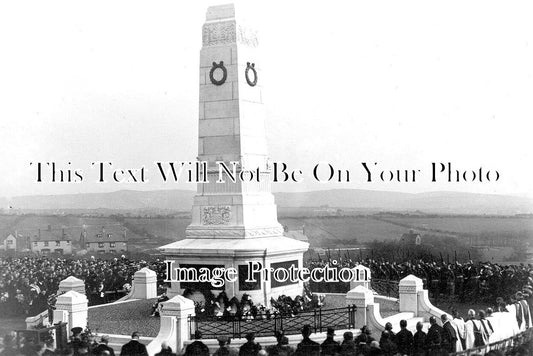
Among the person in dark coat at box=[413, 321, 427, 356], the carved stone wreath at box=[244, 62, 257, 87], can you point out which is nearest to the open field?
the carved stone wreath at box=[244, 62, 257, 87]

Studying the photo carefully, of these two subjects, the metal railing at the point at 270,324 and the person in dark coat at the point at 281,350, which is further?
the metal railing at the point at 270,324

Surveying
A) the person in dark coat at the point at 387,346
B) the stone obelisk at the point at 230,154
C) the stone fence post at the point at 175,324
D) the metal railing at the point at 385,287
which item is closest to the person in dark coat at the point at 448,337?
the person in dark coat at the point at 387,346

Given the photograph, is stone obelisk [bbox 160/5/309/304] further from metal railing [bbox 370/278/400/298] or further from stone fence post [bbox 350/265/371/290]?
metal railing [bbox 370/278/400/298]

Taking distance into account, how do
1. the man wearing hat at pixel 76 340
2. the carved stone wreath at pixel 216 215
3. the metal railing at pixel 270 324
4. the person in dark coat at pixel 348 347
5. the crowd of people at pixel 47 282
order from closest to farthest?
the person in dark coat at pixel 348 347
the man wearing hat at pixel 76 340
the metal railing at pixel 270 324
the carved stone wreath at pixel 216 215
the crowd of people at pixel 47 282

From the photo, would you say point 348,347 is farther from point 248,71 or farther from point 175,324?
point 248,71

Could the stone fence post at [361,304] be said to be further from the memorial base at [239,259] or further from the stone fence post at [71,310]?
the stone fence post at [71,310]
